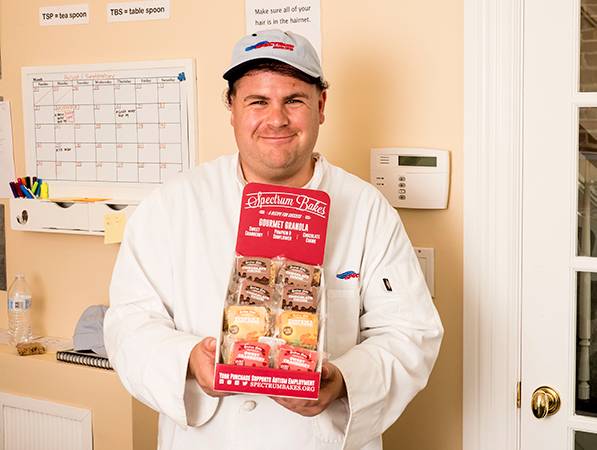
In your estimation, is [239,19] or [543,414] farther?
[239,19]

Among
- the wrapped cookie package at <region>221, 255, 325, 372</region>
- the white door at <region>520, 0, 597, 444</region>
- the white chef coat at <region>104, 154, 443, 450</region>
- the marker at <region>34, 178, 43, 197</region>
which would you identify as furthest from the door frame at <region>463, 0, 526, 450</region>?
the marker at <region>34, 178, 43, 197</region>

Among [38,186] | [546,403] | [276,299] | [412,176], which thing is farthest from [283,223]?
[38,186]

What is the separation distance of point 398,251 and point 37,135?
57.2 inches

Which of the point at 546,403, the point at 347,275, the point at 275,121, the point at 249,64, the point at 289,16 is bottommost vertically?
the point at 546,403

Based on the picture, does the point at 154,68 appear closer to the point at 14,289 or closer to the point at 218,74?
the point at 218,74

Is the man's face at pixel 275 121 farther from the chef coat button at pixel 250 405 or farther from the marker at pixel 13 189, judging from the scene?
the marker at pixel 13 189

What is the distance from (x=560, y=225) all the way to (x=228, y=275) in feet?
2.91

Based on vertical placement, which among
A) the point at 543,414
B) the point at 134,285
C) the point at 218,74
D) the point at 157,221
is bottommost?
the point at 543,414

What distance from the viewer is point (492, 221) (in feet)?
5.06

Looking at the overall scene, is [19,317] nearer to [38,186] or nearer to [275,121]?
[38,186]

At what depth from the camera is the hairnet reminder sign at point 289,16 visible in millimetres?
1691

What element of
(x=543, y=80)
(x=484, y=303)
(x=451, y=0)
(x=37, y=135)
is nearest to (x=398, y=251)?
(x=484, y=303)

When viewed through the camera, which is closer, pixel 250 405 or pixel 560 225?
pixel 250 405

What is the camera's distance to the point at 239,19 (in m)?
1.78
